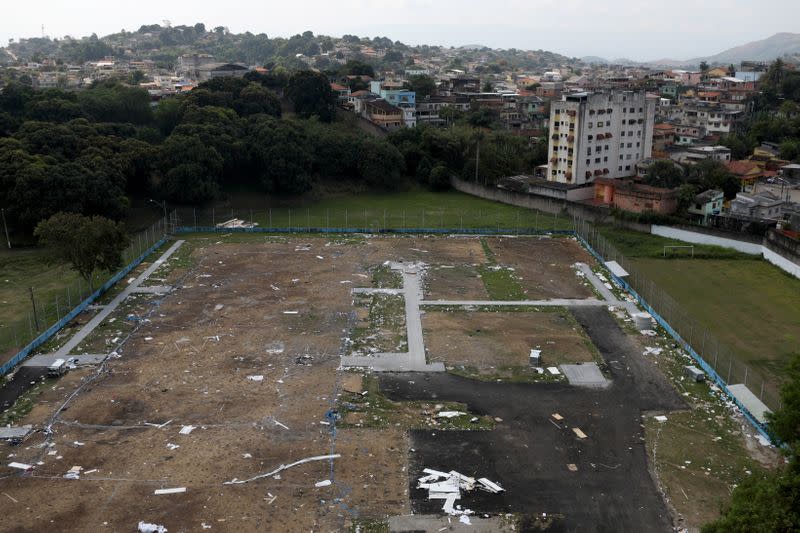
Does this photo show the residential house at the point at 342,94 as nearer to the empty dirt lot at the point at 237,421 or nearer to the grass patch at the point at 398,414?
the empty dirt lot at the point at 237,421

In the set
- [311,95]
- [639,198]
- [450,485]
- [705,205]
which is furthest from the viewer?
[311,95]

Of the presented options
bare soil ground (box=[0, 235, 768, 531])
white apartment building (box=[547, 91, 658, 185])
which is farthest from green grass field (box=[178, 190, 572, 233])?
bare soil ground (box=[0, 235, 768, 531])

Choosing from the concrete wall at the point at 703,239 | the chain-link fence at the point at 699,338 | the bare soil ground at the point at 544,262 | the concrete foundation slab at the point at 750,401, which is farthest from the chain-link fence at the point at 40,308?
the concrete wall at the point at 703,239

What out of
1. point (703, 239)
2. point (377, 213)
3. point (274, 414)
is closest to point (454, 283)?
point (274, 414)

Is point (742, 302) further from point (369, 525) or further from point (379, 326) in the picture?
point (369, 525)

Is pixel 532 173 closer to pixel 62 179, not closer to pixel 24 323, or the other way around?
pixel 62 179

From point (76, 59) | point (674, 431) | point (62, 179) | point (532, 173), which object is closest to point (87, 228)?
point (62, 179)

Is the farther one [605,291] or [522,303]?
[605,291]
